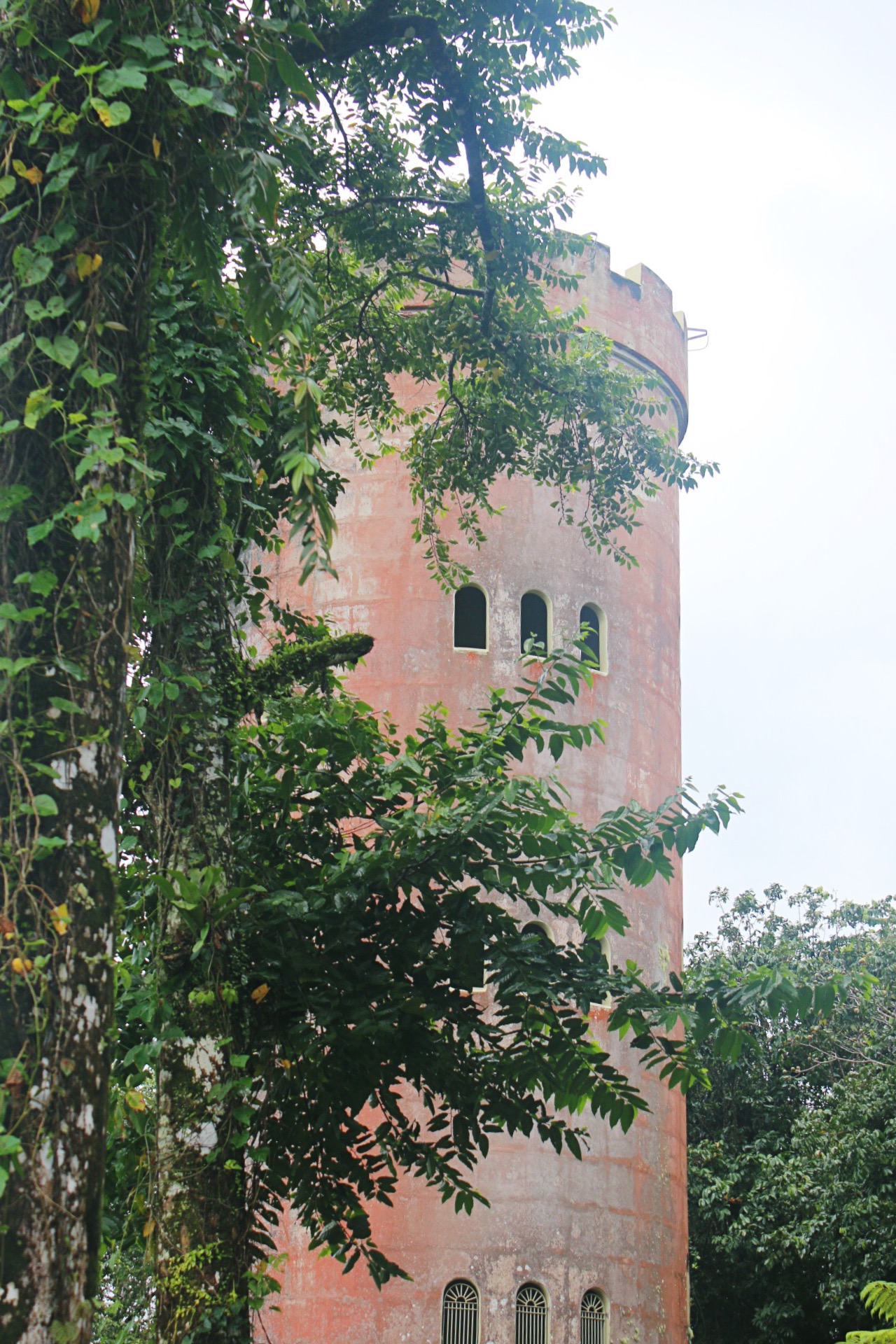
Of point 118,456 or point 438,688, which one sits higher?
point 438,688

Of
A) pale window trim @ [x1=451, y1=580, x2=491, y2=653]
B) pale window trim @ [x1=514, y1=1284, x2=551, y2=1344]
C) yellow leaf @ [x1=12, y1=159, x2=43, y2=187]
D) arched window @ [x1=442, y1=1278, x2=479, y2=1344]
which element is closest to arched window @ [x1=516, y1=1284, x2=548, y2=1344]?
pale window trim @ [x1=514, y1=1284, x2=551, y2=1344]

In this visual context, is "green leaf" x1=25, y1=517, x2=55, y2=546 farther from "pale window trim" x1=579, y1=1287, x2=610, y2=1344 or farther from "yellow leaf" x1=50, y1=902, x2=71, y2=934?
"pale window trim" x1=579, y1=1287, x2=610, y2=1344

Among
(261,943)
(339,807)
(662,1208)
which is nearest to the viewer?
(261,943)

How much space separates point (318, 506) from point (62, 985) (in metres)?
1.42

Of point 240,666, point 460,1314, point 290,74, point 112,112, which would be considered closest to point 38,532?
point 112,112

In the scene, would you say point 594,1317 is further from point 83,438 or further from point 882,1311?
point 83,438

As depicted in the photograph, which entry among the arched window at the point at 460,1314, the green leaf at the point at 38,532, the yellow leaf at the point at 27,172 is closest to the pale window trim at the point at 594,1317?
the arched window at the point at 460,1314

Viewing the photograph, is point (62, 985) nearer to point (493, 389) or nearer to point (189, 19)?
point (189, 19)

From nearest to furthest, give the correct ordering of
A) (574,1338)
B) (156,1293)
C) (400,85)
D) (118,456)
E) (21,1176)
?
(21,1176) < (118,456) < (156,1293) < (400,85) < (574,1338)

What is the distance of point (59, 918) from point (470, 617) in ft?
45.3

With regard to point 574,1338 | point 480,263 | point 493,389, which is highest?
point 480,263

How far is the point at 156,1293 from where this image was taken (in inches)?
221

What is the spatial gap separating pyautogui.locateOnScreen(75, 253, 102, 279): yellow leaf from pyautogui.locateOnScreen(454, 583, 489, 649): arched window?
13.0m

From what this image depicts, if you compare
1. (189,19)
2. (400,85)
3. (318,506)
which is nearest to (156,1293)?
(318,506)
